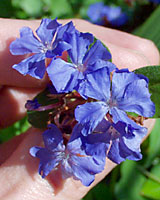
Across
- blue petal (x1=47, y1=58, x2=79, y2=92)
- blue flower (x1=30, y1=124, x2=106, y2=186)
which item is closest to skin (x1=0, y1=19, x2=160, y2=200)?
blue flower (x1=30, y1=124, x2=106, y2=186)

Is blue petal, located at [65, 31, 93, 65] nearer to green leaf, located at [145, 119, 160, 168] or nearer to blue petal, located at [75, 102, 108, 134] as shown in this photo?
blue petal, located at [75, 102, 108, 134]

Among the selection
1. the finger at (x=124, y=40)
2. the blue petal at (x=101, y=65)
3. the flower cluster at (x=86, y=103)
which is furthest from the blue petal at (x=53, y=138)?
the finger at (x=124, y=40)

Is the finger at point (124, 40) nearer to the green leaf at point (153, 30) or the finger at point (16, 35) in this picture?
the finger at point (16, 35)

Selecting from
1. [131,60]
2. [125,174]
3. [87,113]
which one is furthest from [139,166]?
[87,113]

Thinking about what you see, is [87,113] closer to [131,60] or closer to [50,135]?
[50,135]

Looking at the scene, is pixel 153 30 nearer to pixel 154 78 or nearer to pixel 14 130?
pixel 154 78

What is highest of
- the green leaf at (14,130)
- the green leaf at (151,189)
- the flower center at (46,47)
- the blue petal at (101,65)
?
the blue petal at (101,65)

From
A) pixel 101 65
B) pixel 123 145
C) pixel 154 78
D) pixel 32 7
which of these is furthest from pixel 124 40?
pixel 32 7
